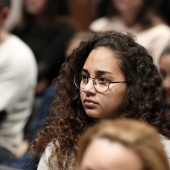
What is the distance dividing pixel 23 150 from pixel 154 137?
1648 millimetres

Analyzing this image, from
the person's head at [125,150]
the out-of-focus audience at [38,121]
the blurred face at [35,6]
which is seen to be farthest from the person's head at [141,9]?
the person's head at [125,150]

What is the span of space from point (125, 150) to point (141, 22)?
2291 mm

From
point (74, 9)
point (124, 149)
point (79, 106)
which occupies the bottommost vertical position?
point (74, 9)

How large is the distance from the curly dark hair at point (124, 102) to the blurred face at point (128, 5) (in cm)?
143

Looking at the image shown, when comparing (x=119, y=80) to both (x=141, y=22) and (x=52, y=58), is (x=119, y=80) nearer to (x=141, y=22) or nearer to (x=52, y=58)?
(x=141, y=22)

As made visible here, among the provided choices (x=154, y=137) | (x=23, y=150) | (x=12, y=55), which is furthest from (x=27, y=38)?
(x=154, y=137)

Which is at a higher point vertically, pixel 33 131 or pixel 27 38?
pixel 33 131

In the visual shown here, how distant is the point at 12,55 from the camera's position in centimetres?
309

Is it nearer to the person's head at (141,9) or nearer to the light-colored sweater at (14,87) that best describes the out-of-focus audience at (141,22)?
the person's head at (141,9)

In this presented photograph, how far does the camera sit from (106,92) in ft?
6.75

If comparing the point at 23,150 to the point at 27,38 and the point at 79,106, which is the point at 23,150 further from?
the point at 27,38

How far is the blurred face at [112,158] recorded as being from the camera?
1.31 meters

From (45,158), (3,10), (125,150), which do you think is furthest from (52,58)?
(125,150)

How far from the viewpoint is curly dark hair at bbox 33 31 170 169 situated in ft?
6.84
